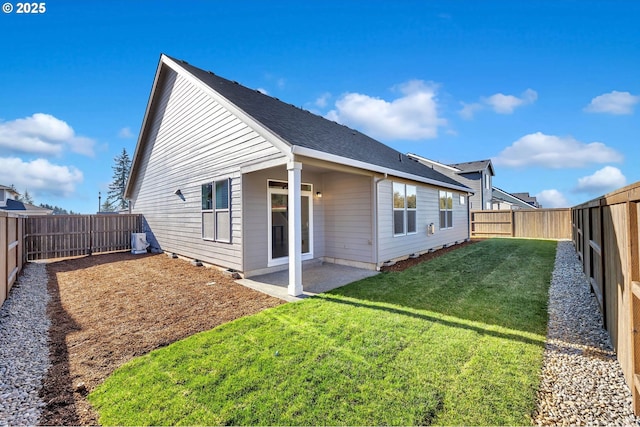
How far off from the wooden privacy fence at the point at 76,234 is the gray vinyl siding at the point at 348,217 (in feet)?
31.0

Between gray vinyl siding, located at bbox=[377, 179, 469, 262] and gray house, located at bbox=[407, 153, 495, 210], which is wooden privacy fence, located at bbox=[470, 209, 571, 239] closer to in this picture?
gray vinyl siding, located at bbox=[377, 179, 469, 262]

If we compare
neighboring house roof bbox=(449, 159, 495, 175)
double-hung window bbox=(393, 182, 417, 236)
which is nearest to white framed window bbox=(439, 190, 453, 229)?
double-hung window bbox=(393, 182, 417, 236)

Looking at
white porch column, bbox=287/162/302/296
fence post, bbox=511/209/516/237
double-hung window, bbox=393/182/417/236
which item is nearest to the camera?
white porch column, bbox=287/162/302/296

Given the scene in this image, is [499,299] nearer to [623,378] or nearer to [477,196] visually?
[623,378]

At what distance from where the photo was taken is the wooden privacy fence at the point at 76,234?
9.93 metres

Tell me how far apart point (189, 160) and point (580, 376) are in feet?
32.0

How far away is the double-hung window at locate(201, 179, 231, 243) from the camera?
7051 millimetres

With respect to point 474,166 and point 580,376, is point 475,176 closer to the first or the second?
point 474,166

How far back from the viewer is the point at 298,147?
205 inches

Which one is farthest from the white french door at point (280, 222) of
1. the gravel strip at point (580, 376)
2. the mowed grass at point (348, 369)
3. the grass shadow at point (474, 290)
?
the gravel strip at point (580, 376)

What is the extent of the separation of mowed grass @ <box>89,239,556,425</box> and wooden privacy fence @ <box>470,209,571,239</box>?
13.7 m

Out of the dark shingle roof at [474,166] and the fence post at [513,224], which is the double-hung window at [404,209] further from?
the dark shingle roof at [474,166]

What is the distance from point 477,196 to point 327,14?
1979 cm

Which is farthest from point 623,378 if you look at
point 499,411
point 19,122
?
point 19,122
